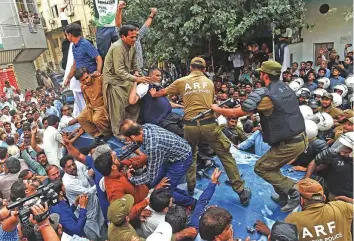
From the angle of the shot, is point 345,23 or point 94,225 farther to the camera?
point 345,23

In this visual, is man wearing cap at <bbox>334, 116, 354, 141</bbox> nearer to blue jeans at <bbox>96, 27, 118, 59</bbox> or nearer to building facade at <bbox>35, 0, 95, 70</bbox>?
blue jeans at <bbox>96, 27, 118, 59</bbox>

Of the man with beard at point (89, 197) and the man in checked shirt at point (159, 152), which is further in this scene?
the man with beard at point (89, 197)

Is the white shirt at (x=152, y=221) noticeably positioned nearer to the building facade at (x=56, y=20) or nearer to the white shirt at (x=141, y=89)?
the white shirt at (x=141, y=89)

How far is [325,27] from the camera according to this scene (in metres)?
11.1

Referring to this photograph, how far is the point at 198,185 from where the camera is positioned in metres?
4.47

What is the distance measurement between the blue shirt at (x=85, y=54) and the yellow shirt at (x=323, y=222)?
11.3 ft

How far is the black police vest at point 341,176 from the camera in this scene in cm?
326

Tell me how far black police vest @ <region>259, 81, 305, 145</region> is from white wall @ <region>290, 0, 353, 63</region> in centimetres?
854

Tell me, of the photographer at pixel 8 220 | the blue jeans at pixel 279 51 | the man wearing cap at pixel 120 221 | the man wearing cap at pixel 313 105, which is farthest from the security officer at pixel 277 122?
the blue jeans at pixel 279 51

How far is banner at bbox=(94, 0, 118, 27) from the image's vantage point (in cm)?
482

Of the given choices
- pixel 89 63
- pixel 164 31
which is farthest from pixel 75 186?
pixel 164 31

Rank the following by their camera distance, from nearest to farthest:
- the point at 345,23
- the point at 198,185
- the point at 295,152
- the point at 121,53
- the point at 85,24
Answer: the point at 295,152 < the point at 121,53 < the point at 198,185 < the point at 345,23 < the point at 85,24

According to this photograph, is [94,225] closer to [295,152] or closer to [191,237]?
[191,237]

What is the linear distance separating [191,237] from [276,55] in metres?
7.94
